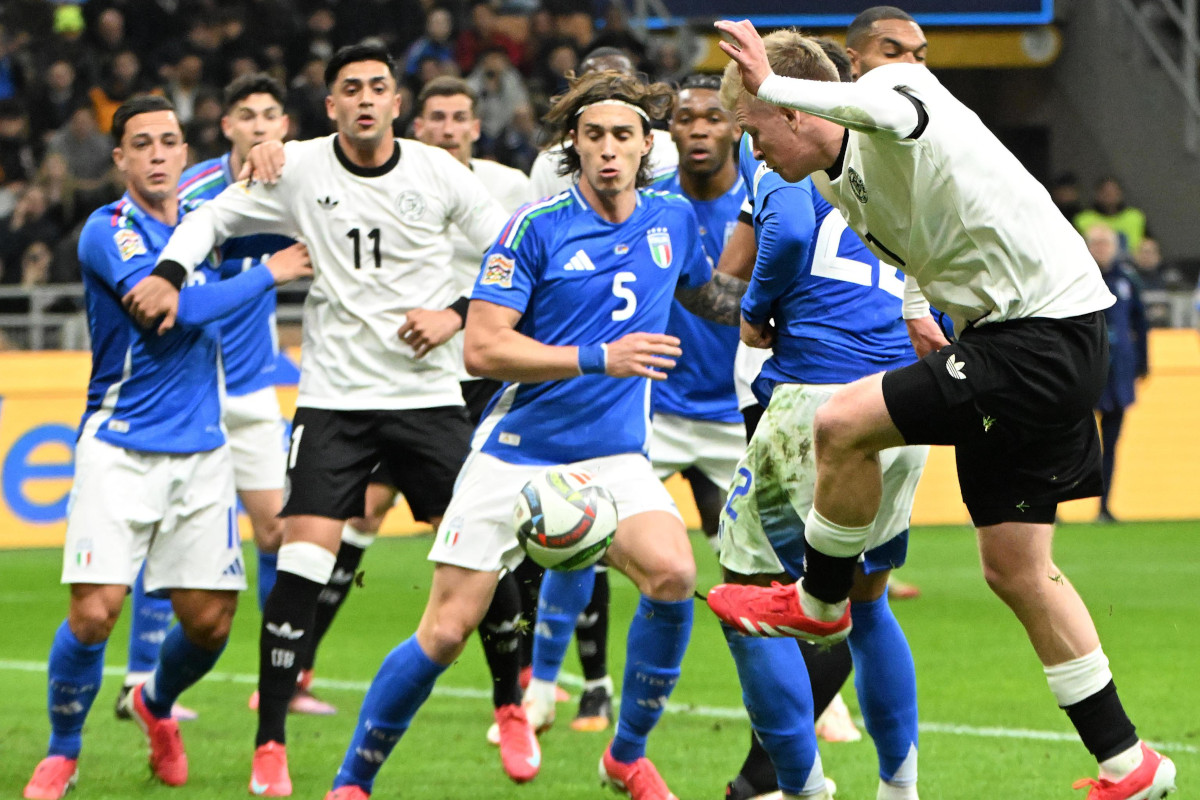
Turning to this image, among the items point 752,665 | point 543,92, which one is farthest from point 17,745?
point 543,92

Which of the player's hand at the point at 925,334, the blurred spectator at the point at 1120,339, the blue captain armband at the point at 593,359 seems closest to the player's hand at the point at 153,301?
the blue captain armband at the point at 593,359

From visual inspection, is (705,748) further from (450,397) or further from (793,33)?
(793,33)

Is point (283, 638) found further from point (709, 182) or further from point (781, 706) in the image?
point (709, 182)

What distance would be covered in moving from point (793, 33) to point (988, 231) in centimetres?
88

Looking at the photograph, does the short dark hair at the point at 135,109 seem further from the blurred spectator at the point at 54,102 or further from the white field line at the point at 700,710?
the blurred spectator at the point at 54,102

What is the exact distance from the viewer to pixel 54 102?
16.7 metres

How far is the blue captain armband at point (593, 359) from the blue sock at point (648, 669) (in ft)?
2.56

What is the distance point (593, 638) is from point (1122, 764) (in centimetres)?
299

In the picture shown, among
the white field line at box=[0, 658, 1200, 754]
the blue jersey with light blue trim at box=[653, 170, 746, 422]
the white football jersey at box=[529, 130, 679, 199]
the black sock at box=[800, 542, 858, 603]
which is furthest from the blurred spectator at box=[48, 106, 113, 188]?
the black sock at box=[800, 542, 858, 603]

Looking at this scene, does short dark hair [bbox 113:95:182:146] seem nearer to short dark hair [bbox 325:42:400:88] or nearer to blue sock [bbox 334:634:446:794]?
short dark hair [bbox 325:42:400:88]

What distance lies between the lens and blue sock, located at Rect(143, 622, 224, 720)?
5.92 m

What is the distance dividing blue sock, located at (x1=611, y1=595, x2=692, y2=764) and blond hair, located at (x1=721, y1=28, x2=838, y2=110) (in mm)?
1695

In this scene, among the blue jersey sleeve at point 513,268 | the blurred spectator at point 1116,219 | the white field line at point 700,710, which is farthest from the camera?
the blurred spectator at point 1116,219

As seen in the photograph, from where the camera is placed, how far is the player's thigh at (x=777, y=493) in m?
4.90
